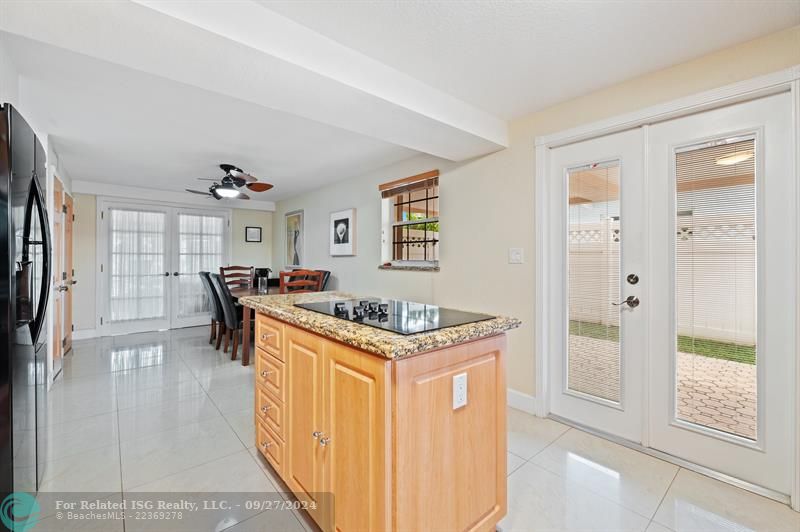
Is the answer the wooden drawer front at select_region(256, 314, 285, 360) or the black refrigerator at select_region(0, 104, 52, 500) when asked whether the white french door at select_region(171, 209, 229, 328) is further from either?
the wooden drawer front at select_region(256, 314, 285, 360)

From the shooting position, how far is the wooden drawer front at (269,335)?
1.68 metres

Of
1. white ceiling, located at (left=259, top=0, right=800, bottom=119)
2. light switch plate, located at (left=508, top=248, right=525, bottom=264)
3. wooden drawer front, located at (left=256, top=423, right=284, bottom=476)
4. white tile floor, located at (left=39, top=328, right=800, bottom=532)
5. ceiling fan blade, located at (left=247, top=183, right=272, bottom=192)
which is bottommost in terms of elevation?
white tile floor, located at (left=39, top=328, right=800, bottom=532)

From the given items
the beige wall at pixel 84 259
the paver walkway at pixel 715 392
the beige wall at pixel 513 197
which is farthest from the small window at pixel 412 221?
the beige wall at pixel 84 259

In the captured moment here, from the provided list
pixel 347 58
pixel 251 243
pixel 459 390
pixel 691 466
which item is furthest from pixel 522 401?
pixel 251 243

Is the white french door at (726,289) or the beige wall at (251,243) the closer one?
the white french door at (726,289)

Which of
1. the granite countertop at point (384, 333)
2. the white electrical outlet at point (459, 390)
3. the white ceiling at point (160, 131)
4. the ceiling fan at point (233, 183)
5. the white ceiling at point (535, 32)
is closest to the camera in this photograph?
the granite countertop at point (384, 333)

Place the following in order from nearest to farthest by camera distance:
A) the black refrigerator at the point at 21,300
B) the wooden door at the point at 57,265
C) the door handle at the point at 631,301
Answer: the black refrigerator at the point at 21,300 < the door handle at the point at 631,301 < the wooden door at the point at 57,265

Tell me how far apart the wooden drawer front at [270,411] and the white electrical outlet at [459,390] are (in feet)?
2.90

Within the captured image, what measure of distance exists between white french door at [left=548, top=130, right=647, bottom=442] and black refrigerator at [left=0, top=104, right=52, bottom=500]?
2.92 meters

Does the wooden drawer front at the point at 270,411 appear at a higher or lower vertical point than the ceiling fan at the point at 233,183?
lower

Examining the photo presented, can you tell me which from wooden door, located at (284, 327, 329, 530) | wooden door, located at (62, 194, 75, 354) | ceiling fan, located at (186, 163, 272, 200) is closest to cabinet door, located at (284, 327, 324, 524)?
wooden door, located at (284, 327, 329, 530)

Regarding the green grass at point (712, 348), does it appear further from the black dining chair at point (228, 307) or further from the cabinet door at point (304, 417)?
the black dining chair at point (228, 307)

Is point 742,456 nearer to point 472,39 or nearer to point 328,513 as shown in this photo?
point 328,513

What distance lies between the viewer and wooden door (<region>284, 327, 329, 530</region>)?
4.45 ft
